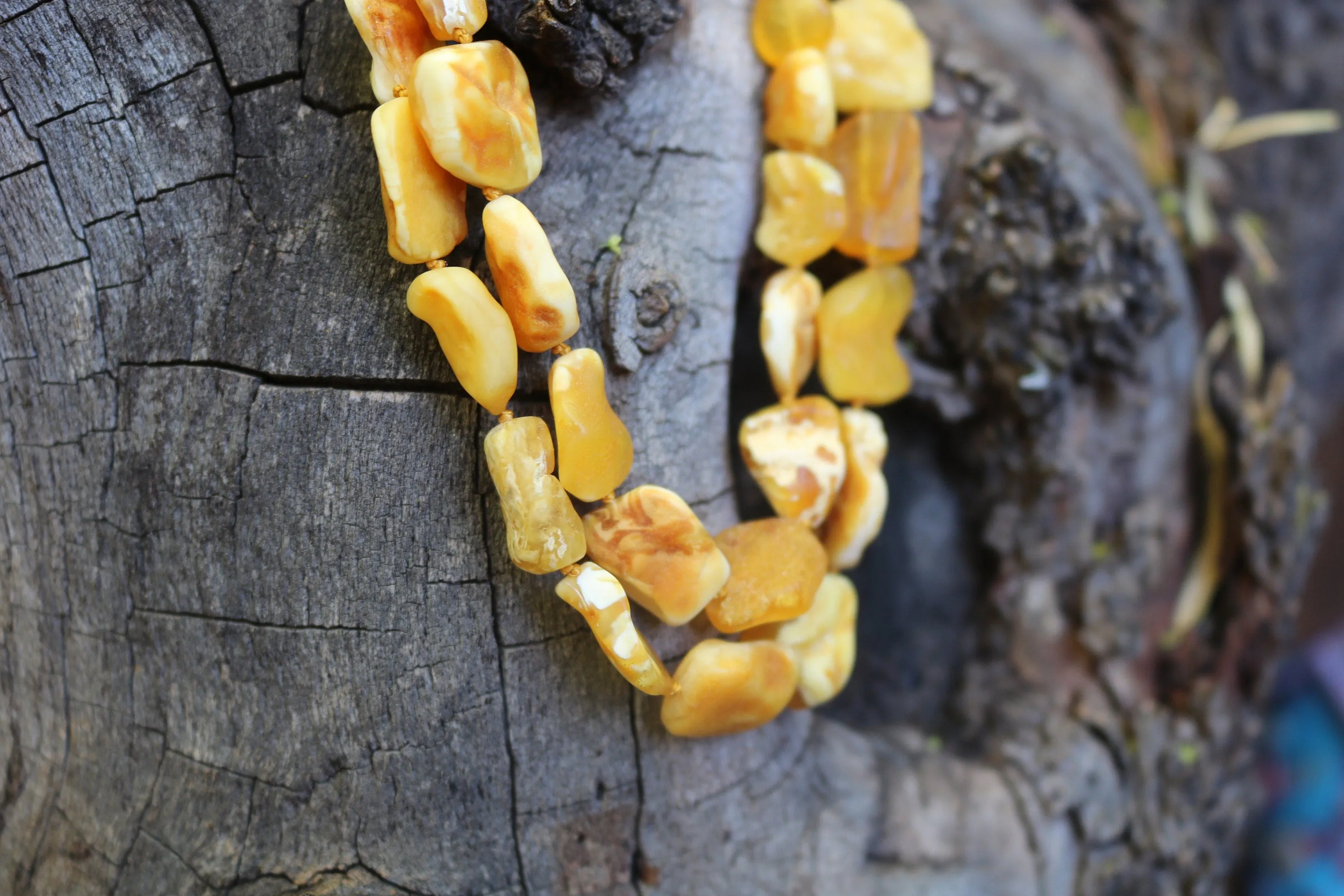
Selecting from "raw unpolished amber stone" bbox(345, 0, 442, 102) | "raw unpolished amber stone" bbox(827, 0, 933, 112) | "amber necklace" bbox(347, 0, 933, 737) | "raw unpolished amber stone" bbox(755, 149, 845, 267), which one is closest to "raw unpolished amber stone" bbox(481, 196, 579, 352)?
"amber necklace" bbox(347, 0, 933, 737)

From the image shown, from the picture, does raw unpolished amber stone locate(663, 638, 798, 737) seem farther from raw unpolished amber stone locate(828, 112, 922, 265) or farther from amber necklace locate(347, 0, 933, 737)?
raw unpolished amber stone locate(828, 112, 922, 265)

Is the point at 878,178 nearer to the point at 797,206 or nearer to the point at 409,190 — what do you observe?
the point at 797,206

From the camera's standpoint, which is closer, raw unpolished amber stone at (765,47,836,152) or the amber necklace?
the amber necklace

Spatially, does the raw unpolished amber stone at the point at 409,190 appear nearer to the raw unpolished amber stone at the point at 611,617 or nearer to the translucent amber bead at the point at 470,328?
the translucent amber bead at the point at 470,328

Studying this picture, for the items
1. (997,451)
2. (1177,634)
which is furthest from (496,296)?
(1177,634)

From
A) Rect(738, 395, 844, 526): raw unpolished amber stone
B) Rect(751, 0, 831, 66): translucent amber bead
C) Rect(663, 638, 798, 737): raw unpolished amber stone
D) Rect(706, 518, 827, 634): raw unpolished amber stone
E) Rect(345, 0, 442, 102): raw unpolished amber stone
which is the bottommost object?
Rect(663, 638, 798, 737): raw unpolished amber stone

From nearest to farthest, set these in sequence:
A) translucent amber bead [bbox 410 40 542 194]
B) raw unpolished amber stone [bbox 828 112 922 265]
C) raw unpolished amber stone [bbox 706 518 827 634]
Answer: translucent amber bead [bbox 410 40 542 194] < raw unpolished amber stone [bbox 706 518 827 634] < raw unpolished amber stone [bbox 828 112 922 265]

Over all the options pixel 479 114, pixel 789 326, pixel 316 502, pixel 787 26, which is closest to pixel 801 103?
pixel 787 26
